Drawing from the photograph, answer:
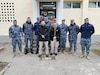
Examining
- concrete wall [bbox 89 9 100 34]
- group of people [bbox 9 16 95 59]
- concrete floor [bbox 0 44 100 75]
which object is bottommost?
concrete floor [bbox 0 44 100 75]

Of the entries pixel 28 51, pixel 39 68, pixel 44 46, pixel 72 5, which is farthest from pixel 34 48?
pixel 72 5

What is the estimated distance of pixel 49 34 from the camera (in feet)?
33.2

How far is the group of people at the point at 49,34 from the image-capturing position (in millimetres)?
9734

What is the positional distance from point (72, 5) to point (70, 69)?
11575mm

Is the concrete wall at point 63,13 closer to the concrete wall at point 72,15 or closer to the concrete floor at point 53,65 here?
the concrete wall at point 72,15

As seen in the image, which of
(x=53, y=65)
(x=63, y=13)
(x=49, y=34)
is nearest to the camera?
(x=53, y=65)

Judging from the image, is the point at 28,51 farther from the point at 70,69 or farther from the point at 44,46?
the point at 70,69

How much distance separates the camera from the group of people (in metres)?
9.73

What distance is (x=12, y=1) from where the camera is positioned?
1714 centimetres

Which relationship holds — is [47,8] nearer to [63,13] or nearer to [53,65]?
[63,13]

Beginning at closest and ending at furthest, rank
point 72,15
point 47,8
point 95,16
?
point 47,8 → point 72,15 → point 95,16

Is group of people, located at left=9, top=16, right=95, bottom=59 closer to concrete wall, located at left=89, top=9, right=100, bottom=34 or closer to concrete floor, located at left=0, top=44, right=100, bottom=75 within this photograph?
concrete floor, located at left=0, top=44, right=100, bottom=75

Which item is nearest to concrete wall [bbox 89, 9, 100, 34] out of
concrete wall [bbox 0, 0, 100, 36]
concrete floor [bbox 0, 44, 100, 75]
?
concrete wall [bbox 0, 0, 100, 36]

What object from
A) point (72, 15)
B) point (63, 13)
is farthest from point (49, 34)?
point (72, 15)
